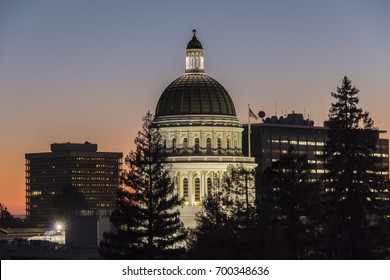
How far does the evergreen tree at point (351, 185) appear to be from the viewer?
447ft

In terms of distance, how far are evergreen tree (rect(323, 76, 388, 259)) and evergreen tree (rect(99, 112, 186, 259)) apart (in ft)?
43.0

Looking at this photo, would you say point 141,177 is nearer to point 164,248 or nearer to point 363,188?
point 164,248

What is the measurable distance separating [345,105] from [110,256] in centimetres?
2416

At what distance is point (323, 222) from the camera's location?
141 metres

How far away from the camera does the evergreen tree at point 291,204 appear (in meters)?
137

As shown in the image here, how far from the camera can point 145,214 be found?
14350cm

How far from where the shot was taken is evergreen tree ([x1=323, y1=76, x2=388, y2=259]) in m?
136

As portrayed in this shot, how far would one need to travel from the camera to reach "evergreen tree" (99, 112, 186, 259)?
458 feet

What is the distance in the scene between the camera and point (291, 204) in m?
146

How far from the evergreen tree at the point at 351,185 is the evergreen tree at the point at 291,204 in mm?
2134

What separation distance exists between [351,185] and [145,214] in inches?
695

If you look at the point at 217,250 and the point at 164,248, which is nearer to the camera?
the point at 217,250

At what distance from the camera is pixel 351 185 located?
141125 mm
